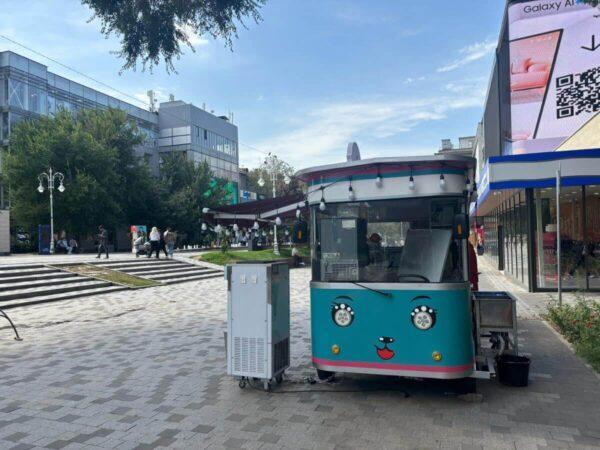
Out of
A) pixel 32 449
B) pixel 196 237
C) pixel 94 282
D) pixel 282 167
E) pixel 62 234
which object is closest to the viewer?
pixel 32 449

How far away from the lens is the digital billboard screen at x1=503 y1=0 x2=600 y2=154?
2120cm

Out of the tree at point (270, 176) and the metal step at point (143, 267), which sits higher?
the tree at point (270, 176)

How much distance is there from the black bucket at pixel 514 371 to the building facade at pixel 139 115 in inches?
1684

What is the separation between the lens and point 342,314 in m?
5.04

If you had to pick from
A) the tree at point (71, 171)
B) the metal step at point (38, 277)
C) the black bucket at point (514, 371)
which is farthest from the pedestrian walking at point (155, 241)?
the black bucket at point (514, 371)

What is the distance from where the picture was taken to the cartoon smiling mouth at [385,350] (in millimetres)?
4855

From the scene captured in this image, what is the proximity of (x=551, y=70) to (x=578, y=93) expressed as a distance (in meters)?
1.59

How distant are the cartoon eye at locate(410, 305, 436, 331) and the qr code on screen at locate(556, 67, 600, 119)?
66.8 feet

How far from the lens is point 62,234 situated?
35062 mm

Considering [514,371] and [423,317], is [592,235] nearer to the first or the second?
[514,371]

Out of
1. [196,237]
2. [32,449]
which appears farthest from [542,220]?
[196,237]

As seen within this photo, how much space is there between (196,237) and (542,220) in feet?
129

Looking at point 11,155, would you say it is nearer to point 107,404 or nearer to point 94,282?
point 94,282

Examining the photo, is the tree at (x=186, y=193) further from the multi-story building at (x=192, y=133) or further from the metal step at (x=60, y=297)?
the metal step at (x=60, y=297)
